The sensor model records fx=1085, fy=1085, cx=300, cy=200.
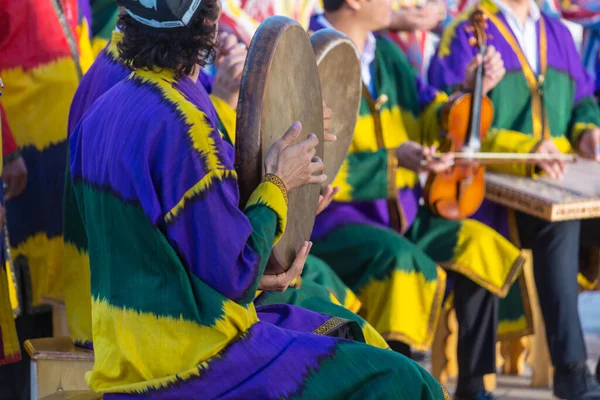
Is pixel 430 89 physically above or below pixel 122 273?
below

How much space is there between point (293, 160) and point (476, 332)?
220 cm

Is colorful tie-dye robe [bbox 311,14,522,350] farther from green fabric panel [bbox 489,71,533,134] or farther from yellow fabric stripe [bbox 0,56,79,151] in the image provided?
yellow fabric stripe [bbox 0,56,79,151]

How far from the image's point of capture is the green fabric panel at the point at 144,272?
6.91 ft

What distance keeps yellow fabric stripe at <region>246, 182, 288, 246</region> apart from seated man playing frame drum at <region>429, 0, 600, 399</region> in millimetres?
2374

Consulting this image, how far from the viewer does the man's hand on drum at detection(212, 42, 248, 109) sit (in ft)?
10.8

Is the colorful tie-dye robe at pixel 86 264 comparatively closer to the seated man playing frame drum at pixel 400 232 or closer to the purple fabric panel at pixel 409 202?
the seated man playing frame drum at pixel 400 232

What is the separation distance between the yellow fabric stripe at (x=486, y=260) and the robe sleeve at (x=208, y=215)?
2204mm

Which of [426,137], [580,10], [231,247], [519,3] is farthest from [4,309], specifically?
[580,10]

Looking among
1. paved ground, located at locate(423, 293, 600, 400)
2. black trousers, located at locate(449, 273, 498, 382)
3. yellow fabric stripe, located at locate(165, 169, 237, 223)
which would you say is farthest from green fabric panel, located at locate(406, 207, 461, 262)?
yellow fabric stripe, located at locate(165, 169, 237, 223)

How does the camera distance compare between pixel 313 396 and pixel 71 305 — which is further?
pixel 71 305

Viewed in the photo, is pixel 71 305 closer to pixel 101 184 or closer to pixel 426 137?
pixel 101 184

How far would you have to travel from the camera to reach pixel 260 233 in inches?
85.0

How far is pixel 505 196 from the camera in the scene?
429 cm

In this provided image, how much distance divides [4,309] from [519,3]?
282 centimetres
